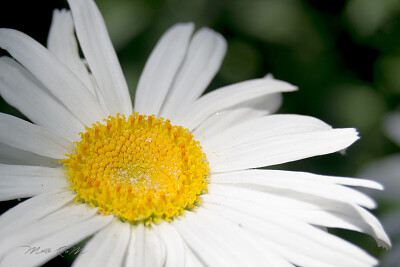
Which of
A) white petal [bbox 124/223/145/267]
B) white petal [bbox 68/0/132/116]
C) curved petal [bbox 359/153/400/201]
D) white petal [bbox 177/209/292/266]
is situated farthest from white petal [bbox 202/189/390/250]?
curved petal [bbox 359/153/400/201]

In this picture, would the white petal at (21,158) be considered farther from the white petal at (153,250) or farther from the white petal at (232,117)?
the white petal at (232,117)

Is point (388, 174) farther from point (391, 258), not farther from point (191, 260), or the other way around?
point (191, 260)

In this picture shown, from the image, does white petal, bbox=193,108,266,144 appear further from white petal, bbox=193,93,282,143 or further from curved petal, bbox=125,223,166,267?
curved petal, bbox=125,223,166,267

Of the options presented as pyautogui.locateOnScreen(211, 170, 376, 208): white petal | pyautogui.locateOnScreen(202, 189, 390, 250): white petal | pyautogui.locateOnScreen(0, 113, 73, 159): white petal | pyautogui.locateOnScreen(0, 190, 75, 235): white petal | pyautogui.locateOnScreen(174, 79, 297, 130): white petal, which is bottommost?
pyautogui.locateOnScreen(0, 190, 75, 235): white petal

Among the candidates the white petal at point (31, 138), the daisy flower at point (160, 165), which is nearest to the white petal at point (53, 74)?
the daisy flower at point (160, 165)

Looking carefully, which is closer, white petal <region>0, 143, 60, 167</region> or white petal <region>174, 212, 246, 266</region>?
white petal <region>174, 212, 246, 266</region>

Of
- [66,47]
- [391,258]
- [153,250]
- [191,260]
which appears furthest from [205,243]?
[391,258]

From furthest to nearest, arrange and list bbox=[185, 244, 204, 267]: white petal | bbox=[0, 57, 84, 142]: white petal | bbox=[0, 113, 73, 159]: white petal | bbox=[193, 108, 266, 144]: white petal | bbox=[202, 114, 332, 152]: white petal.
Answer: bbox=[193, 108, 266, 144]: white petal
bbox=[202, 114, 332, 152]: white petal
bbox=[0, 57, 84, 142]: white petal
bbox=[0, 113, 73, 159]: white petal
bbox=[185, 244, 204, 267]: white petal

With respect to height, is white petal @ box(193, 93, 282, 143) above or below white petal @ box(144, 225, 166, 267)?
above
